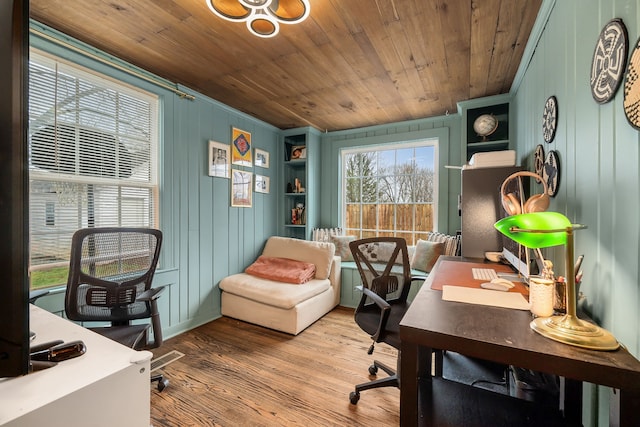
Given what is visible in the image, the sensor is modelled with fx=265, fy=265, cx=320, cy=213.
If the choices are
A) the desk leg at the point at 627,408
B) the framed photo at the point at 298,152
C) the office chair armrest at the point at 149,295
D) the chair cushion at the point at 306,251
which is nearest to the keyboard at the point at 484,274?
the desk leg at the point at 627,408

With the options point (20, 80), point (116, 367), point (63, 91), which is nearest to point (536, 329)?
point (116, 367)

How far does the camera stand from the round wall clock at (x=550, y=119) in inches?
54.8

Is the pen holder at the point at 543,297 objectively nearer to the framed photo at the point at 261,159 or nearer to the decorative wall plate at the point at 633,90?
the decorative wall plate at the point at 633,90

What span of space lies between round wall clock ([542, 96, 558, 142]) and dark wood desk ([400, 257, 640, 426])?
1.06m

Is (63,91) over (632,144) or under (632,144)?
over

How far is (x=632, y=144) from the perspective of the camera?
2.58ft

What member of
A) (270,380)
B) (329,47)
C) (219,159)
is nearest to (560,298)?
(270,380)

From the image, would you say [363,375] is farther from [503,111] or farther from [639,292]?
[503,111]

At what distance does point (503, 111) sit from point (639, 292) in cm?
267

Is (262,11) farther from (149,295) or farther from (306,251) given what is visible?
(306,251)

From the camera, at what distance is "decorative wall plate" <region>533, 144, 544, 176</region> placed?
164 cm

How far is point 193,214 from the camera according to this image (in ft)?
8.93

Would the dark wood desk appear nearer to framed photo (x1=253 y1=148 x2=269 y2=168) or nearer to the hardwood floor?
the hardwood floor

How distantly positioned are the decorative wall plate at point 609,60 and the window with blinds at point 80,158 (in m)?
2.90
